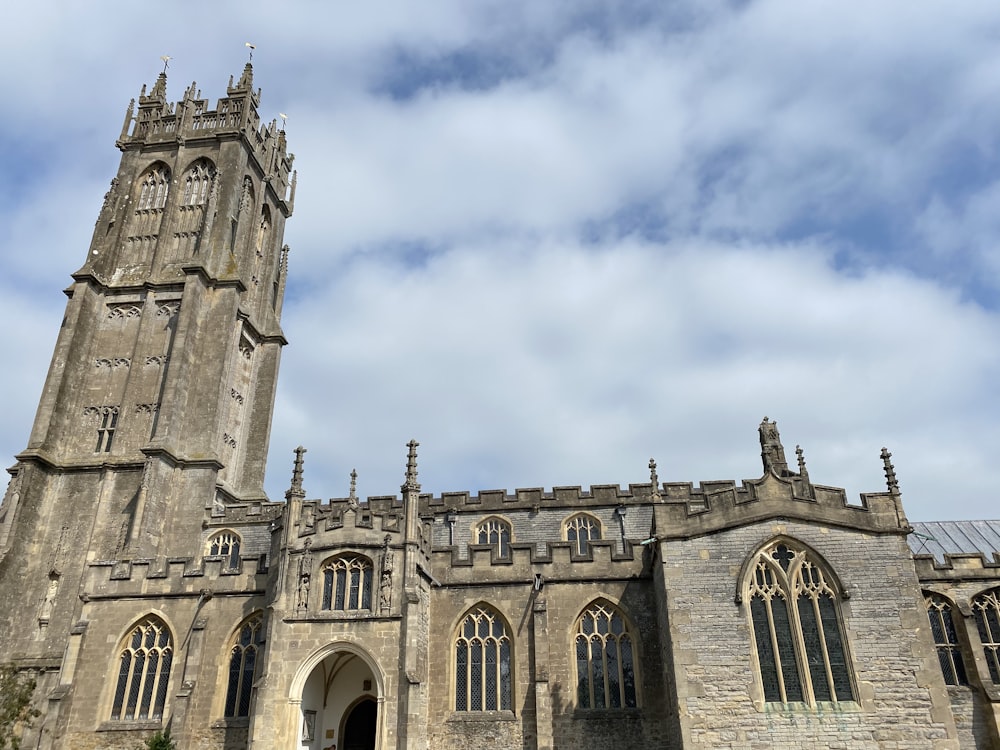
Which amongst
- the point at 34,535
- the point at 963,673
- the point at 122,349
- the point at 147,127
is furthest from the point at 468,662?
the point at 147,127

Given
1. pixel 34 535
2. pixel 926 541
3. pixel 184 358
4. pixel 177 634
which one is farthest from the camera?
pixel 184 358

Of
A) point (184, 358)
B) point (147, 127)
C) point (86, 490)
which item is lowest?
point (86, 490)

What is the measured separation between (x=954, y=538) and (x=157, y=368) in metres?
Result: 34.3

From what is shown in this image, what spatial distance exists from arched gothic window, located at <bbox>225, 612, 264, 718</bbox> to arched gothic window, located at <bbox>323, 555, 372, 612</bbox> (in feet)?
9.64

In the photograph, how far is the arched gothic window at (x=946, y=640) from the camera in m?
21.7

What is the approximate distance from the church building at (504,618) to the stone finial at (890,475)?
0.23 feet

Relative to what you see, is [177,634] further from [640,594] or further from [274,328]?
[274,328]

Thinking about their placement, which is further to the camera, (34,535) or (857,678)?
(34,535)

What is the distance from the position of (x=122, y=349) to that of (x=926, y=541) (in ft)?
116

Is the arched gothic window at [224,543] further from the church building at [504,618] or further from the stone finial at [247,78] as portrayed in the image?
the stone finial at [247,78]

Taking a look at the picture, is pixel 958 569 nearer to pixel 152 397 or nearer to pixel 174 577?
pixel 174 577

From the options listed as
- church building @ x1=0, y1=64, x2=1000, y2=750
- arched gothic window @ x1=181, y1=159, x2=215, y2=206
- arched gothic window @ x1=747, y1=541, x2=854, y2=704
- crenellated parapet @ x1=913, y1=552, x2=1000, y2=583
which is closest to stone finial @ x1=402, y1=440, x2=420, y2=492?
church building @ x1=0, y1=64, x2=1000, y2=750

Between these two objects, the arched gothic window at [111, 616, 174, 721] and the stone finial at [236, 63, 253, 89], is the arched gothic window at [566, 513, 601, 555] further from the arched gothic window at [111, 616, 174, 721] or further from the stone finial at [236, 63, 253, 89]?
the stone finial at [236, 63, 253, 89]

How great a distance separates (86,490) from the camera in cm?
3297
